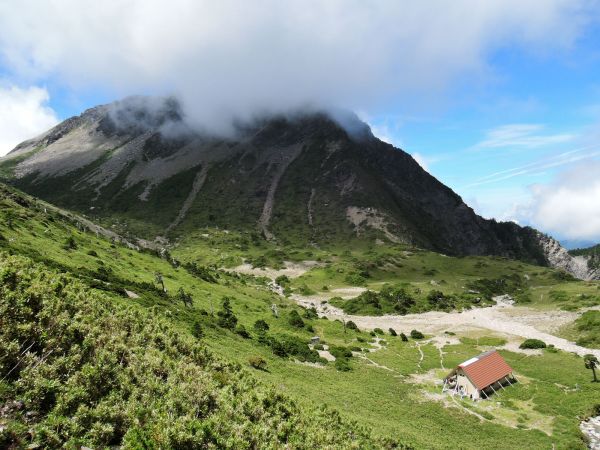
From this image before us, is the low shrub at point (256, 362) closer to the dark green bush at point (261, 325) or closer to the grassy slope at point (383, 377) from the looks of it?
the grassy slope at point (383, 377)

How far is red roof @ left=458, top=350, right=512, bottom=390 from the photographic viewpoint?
5203cm

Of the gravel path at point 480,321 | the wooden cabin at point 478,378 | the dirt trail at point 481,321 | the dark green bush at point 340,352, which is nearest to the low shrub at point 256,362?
the dark green bush at point 340,352

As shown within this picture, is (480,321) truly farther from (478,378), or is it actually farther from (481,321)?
(478,378)

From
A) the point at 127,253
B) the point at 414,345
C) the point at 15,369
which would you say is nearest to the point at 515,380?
the point at 414,345

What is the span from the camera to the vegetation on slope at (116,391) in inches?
595

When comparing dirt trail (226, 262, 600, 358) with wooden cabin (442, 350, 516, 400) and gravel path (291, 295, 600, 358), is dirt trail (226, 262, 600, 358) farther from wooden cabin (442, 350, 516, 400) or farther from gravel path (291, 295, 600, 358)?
wooden cabin (442, 350, 516, 400)

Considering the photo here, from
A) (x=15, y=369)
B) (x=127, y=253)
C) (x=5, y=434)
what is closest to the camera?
(x=5, y=434)

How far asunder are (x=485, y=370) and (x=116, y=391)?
168 feet

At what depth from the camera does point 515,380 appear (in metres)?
56.4

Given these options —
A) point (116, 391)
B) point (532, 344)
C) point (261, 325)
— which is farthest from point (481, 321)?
point (116, 391)

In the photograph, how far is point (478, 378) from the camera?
52.2 metres

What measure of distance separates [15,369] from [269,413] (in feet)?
44.3

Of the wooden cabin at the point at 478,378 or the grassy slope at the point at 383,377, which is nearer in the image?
the grassy slope at the point at 383,377

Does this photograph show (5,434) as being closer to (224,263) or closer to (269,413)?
(269,413)
